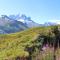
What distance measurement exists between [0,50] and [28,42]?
2120 mm

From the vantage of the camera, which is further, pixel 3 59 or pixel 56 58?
pixel 3 59

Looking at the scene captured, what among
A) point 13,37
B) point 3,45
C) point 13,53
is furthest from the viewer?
point 13,37

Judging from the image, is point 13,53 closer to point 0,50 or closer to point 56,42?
point 0,50

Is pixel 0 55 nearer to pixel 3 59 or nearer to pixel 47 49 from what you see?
pixel 3 59

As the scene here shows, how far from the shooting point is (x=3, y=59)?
13.5 m

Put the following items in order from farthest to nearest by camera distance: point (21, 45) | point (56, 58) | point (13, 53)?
point (21, 45) < point (13, 53) < point (56, 58)

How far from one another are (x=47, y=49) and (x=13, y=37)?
281 inches

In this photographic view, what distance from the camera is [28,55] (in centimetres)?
1402

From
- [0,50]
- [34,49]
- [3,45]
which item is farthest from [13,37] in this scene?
[34,49]

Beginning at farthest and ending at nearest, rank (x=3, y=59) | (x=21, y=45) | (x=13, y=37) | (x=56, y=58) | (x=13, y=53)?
1. (x=13, y=37)
2. (x=21, y=45)
3. (x=13, y=53)
4. (x=3, y=59)
5. (x=56, y=58)

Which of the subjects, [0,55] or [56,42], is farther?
[56,42]

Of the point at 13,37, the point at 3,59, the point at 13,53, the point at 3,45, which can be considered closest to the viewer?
the point at 3,59

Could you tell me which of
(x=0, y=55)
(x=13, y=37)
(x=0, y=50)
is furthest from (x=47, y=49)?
(x=13, y=37)

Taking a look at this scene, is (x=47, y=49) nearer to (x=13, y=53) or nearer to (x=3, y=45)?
(x=13, y=53)
